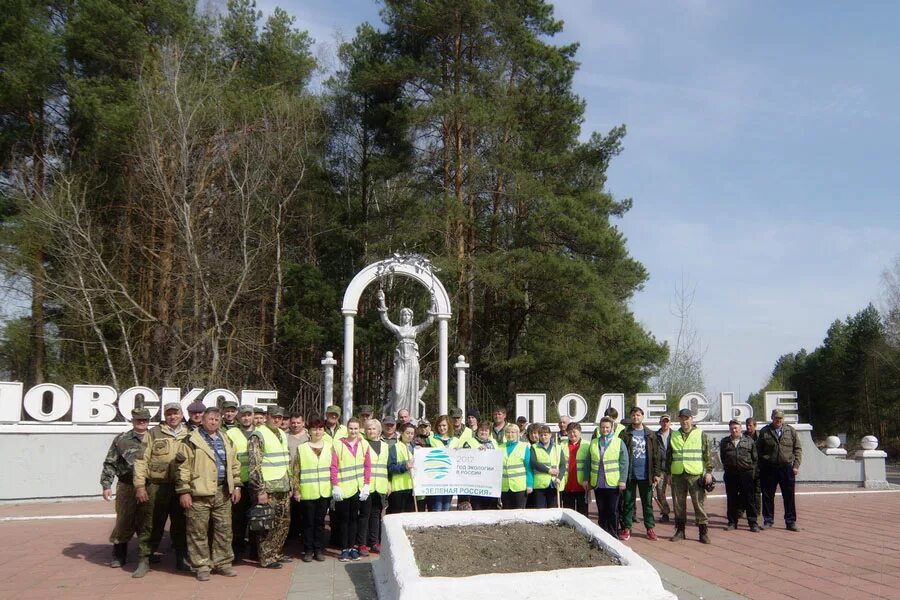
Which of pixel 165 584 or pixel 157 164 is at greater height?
pixel 157 164

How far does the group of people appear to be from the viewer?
6.80 m

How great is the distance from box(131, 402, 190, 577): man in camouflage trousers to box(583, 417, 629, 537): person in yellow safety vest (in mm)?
4329

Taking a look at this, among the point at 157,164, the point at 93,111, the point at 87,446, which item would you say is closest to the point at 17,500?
the point at 87,446

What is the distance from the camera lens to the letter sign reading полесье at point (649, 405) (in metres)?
14.4

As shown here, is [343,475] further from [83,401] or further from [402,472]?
[83,401]

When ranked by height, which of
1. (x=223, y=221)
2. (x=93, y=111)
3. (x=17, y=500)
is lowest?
(x=17, y=500)

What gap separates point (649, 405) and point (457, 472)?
798 cm

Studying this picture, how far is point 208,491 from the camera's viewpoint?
660 cm

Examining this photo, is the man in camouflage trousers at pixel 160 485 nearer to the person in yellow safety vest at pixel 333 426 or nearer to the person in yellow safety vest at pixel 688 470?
the person in yellow safety vest at pixel 333 426

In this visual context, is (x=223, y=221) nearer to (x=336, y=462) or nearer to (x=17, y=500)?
(x=17, y=500)

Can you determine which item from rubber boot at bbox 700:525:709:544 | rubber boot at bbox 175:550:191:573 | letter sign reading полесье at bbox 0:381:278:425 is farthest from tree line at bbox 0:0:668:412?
rubber boot at bbox 175:550:191:573

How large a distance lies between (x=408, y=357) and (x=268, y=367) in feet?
33.8

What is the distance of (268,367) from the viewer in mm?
23250

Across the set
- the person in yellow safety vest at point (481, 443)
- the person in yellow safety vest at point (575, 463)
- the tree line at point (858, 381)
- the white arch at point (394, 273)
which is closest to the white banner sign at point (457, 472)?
the person in yellow safety vest at point (481, 443)
